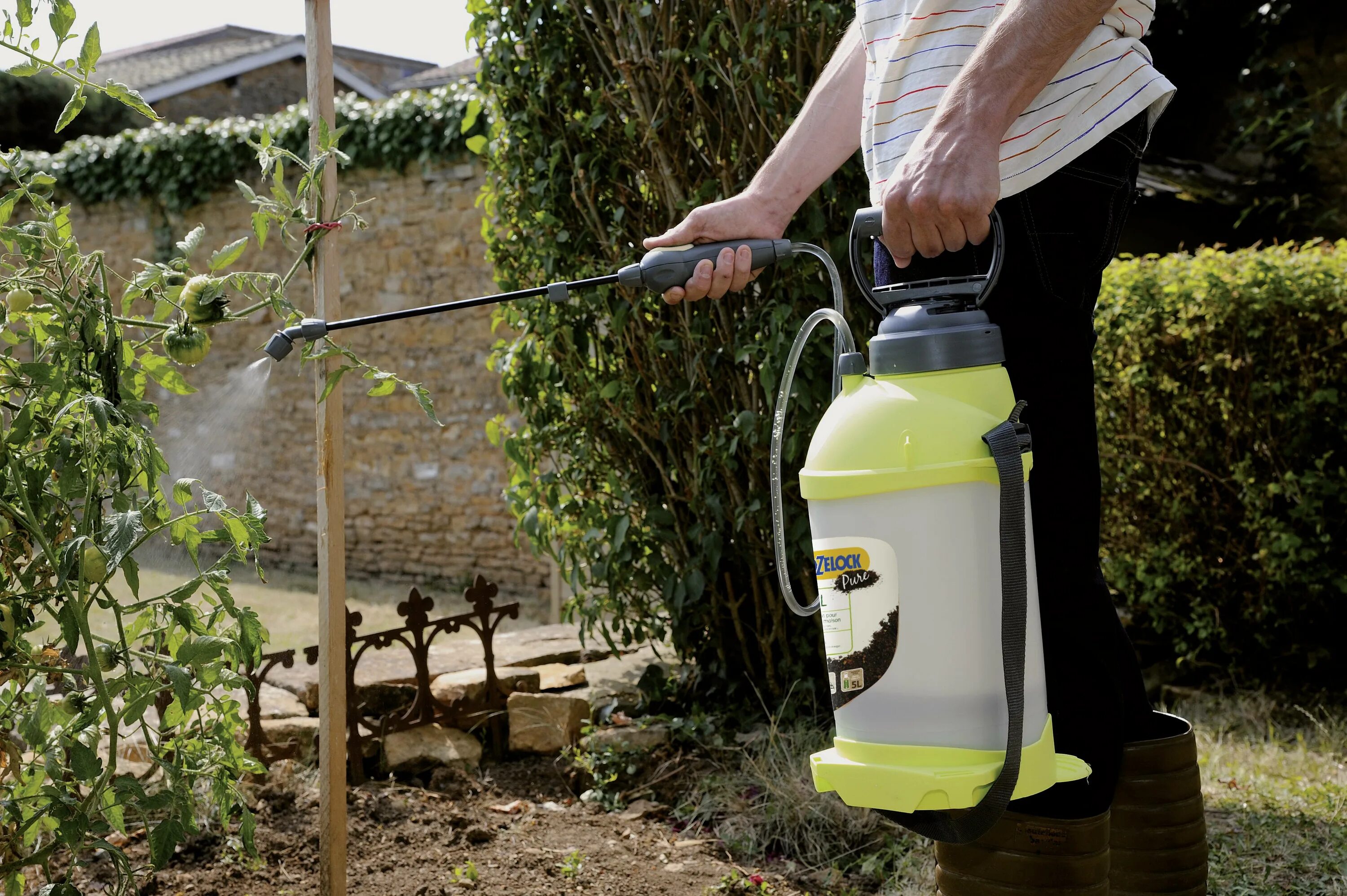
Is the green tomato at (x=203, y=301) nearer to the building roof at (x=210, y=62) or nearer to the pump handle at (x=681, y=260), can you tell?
the pump handle at (x=681, y=260)

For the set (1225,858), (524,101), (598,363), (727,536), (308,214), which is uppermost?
(524,101)

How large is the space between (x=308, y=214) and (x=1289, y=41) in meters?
5.69

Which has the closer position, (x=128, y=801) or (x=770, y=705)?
(x=128, y=801)

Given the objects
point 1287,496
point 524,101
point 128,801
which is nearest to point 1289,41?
point 1287,496

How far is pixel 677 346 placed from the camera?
116 inches

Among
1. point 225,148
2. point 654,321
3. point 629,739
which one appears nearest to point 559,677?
point 629,739

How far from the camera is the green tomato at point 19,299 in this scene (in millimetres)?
1504

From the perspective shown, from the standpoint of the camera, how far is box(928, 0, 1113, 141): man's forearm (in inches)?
49.5

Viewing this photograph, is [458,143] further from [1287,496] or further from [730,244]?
[730,244]

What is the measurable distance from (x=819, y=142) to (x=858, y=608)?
82 cm

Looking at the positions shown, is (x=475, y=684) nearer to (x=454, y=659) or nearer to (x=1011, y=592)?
(x=454, y=659)

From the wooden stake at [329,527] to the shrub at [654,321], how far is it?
1121 mm

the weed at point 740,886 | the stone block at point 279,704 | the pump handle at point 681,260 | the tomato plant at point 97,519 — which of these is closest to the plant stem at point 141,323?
the tomato plant at point 97,519

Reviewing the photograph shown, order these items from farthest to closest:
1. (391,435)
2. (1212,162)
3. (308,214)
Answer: (391,435)
(1212,162)
(308,214)
